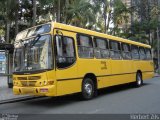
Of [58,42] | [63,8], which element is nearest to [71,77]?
[58,42]

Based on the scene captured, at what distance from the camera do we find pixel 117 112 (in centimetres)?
1034

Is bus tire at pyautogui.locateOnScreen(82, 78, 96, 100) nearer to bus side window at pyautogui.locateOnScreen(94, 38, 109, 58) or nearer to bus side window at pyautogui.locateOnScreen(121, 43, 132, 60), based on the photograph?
Result: bus side window at pyautogui.locateOnScreen(94, 38, 109, 58)

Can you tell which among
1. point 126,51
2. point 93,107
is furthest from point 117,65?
point 93,107

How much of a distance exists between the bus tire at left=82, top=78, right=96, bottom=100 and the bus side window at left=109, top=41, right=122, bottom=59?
2.67 metres

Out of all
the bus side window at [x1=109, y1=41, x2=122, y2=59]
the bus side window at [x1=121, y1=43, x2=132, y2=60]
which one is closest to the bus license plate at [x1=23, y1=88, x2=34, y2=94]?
the bus side window at [x1=109, y1=41, x2=122, y2=59]

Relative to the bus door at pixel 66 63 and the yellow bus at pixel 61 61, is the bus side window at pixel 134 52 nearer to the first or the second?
the yellow bus at pixel 61 61

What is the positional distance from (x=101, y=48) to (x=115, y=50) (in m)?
1.77

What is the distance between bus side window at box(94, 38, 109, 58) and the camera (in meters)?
14.6

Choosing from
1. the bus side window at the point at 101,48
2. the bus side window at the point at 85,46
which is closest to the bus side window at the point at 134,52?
the bus side window at the point at 101,48

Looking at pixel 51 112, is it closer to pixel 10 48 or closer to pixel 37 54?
pixel 37 54

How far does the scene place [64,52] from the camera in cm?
1225

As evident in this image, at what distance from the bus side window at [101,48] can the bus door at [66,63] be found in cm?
197

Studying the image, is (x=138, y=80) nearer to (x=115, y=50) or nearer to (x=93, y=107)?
(x=115, y=50)

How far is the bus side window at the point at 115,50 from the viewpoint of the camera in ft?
52.9
